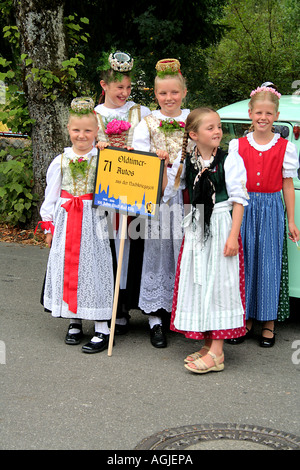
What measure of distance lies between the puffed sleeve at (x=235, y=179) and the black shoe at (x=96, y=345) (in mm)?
1460

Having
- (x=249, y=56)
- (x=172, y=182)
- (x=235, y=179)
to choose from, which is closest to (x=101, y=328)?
(x=172, y=182)

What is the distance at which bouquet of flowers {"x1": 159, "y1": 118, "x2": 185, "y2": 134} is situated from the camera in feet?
15.6

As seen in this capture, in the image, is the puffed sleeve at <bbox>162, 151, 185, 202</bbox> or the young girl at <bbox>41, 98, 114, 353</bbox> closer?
the puffed sleeve at <bbox>162, 151, 185, 202</bbox>

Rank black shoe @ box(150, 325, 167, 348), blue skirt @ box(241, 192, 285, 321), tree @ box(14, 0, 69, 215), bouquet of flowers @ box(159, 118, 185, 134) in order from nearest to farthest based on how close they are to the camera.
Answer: bouquet of flowers @ box(159, 118, 185, 134) < blue skirt @ box(241, 192, 285, 321) < black shoe @ box(150, 325, 167, 348) < tree @ box(14, 0, 69, 215)

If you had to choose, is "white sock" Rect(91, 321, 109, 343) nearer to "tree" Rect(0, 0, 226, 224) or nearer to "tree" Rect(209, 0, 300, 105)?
"tree" Rect(0, 0, 226, 224)

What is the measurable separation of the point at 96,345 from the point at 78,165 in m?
1.35

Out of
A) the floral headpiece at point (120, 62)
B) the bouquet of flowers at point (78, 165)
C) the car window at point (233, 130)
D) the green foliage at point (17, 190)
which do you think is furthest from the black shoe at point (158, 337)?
the green foliage at point (17, 190)

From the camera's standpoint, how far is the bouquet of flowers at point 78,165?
15.7 feet

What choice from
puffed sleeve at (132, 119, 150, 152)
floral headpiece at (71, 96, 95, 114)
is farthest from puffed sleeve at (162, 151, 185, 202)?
floral headpiece at (71, 96, 95, 114)

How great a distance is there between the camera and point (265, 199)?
484 centimetres

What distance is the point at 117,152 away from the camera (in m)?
4.70

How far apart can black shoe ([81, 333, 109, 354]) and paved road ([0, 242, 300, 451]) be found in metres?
0.05
